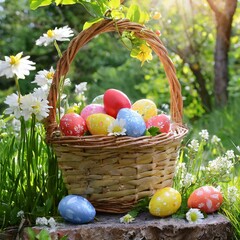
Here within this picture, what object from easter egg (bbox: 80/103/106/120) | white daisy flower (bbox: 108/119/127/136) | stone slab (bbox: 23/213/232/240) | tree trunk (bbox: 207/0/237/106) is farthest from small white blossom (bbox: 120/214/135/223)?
tree trunk (bbox: 207/0/237/106)

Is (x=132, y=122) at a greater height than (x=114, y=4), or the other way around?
(x=114, y=4)

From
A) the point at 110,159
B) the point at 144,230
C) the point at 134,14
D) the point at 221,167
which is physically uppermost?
the point at 134,14

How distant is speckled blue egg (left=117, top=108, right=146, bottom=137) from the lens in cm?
230

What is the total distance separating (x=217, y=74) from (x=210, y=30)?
4.17 feet

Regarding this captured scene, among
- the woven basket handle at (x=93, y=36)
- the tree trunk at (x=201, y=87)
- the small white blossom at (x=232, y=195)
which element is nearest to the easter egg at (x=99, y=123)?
the woven basket handle at (x=93, y=36)

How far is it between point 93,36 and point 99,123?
1.08ft

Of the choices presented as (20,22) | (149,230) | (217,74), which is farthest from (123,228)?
(20,22)

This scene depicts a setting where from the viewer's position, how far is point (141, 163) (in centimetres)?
234

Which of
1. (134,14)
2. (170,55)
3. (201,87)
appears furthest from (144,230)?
(170,55)

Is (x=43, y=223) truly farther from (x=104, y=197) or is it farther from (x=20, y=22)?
(x=20, y=22)

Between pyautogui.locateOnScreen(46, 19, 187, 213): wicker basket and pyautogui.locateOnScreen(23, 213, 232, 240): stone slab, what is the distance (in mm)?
127

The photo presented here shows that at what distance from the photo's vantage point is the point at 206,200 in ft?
7.83

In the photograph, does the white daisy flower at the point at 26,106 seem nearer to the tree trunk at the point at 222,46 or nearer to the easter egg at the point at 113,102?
the easter egg at the point at 113,102

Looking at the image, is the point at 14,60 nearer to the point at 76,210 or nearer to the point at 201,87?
the point at 76,210
